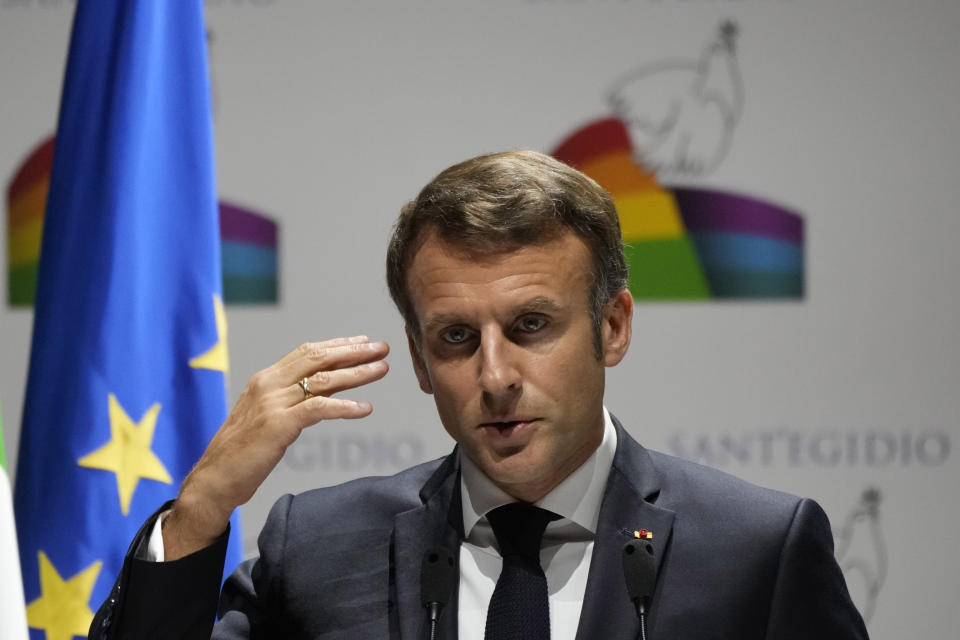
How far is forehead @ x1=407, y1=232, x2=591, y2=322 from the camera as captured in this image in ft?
5.91

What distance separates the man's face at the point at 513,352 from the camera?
1.79 m

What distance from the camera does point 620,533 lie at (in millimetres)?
1891

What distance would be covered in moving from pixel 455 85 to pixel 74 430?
180 centimetres

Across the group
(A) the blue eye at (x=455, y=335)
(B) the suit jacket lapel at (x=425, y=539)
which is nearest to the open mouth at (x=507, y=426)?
(A) the blue eye at (x=455, y=335)

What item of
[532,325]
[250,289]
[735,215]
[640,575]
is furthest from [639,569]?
[250,289]

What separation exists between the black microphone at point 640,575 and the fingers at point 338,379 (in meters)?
0.50

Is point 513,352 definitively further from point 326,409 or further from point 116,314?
point 116,314

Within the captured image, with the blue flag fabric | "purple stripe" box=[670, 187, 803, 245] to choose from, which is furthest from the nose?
"purple stripe" box=[670, 187, 803, 245]

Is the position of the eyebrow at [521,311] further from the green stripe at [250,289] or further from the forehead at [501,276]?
the green stripe at [250,289]

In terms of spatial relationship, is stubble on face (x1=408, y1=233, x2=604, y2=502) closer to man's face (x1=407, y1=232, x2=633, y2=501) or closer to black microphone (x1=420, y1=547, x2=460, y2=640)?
man's face (x1=407, y1=232, x2=633, y2=501)

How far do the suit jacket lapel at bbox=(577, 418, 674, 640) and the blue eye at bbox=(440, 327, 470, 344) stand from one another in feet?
1.22

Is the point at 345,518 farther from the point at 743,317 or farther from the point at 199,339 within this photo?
the point at 743,317

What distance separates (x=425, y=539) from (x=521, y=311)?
47 cm

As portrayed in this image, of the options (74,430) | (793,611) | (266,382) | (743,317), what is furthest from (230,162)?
(793,611)
